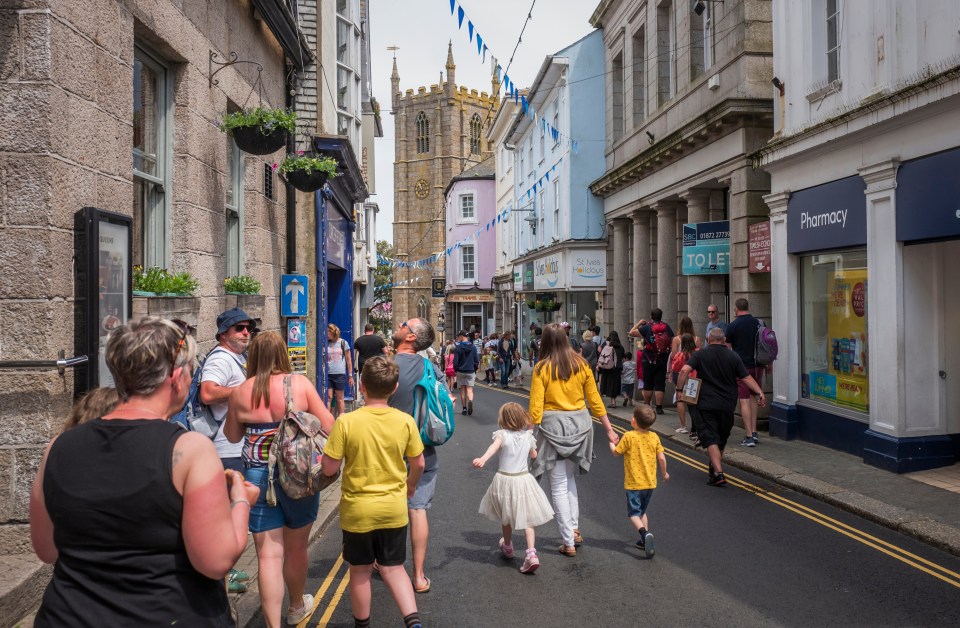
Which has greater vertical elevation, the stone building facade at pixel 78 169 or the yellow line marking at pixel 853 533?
the stone building facade at pixel 78 169

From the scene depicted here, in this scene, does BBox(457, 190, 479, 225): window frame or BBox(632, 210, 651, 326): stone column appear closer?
BBox(632, 210, 651, 326): stone column

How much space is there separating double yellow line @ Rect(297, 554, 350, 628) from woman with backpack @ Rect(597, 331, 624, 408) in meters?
11.9

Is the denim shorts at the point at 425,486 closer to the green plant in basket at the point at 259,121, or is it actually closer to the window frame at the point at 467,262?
the green plant in basket at the point at 259,121

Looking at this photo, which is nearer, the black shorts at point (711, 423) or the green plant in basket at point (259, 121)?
the green plant in basket at point (259, 121)

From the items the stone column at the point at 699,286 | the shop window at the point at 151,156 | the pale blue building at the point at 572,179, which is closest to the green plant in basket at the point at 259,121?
the shop window at the point at 151,156

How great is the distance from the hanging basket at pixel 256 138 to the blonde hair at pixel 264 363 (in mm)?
4164

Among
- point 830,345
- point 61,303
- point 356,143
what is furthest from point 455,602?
point 356,143

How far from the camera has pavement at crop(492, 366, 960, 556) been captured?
23.0 ft

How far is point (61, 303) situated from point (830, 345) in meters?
10.3

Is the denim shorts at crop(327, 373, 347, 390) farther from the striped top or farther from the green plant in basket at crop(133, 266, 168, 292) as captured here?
the striped top

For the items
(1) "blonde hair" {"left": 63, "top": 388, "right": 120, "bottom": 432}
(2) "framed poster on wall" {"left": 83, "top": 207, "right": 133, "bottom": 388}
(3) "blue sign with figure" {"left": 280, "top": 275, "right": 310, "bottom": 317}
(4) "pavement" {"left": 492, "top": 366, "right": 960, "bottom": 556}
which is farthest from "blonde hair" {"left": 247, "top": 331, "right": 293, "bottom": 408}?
(3) "blue sign with figure" {"left": 280, "top": 275, "right": 310, "bottom": 317}

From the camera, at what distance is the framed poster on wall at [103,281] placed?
5.07 m

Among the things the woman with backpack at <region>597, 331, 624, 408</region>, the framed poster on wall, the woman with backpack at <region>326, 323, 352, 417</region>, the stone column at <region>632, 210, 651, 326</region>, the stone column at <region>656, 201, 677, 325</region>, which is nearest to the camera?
the framed poster on wall

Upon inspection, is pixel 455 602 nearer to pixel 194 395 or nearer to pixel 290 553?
pixel 290 553
